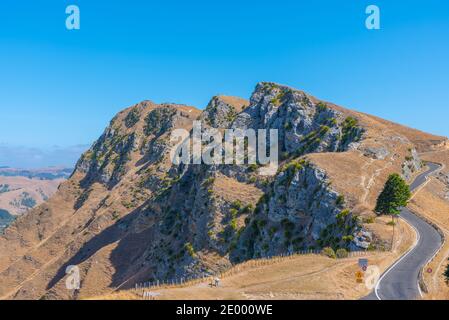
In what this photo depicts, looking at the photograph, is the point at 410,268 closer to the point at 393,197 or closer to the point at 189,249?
the point at 393,197

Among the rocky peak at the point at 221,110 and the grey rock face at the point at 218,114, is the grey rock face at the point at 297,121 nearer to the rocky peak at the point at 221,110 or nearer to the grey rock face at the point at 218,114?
the grey rock face at the point at 218,114

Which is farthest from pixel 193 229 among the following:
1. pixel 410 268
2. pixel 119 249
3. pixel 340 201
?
pixel 410 268

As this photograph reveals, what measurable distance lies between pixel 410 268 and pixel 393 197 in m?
19.1

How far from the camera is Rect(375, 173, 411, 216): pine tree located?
6097cm

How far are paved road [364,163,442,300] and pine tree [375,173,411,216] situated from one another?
534 cm

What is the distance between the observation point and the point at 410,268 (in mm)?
44156

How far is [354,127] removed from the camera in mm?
106312

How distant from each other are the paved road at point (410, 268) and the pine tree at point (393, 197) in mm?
5344

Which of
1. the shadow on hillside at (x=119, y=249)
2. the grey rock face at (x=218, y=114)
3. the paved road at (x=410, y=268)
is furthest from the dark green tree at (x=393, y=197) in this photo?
the grey rock face at (x=218, y=114)

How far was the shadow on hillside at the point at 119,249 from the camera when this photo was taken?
125 metres

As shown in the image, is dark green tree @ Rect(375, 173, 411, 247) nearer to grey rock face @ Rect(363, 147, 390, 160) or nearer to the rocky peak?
grey rock face @ Rect(363, 147, 390, 160)
